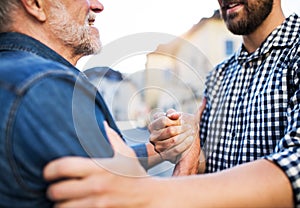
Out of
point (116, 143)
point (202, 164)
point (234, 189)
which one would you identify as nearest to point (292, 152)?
point (234, 189)

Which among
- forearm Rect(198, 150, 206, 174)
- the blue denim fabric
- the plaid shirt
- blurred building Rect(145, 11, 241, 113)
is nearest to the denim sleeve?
the blue denim fabric

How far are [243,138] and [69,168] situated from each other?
666mm

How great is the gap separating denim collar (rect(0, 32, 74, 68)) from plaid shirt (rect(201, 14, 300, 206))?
18.2 inches

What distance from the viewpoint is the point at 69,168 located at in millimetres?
386

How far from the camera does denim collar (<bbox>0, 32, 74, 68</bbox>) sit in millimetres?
569

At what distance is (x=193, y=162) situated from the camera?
949 mm

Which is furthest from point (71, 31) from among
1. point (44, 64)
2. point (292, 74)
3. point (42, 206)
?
point (292, 74)

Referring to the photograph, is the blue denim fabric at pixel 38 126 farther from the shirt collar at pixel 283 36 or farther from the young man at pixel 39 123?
the shirt collar at pixel 283 36

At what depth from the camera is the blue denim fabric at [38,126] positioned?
422mm

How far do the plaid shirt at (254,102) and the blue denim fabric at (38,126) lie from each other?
15.0 inches

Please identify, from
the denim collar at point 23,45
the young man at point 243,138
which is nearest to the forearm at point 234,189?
the young man at point 243,138

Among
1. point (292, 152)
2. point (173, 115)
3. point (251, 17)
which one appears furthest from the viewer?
point (251, 17)

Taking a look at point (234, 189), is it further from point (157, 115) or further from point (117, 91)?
point (157, 115)

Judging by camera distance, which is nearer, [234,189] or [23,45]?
[234,189]
